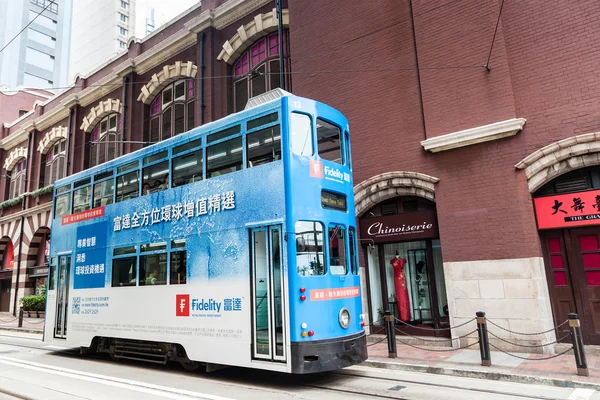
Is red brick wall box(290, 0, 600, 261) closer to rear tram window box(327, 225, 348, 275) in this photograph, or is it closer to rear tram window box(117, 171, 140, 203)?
rear tram window box(327, 225, 348, 275)

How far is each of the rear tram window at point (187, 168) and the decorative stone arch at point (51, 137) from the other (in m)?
19.8

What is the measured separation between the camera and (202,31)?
18.0 meters

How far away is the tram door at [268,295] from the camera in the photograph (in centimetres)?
675

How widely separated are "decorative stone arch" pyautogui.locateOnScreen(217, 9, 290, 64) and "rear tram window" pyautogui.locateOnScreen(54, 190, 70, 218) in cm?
871

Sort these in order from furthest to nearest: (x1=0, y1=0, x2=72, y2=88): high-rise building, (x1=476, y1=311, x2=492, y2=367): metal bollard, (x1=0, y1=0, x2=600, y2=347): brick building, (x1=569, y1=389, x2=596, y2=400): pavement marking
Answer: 1. (x1=0, y1=0, x2=72, y2=88): high-rise building
2. (x1=0, y1=0, x2=600, y2=347): brick building
3. (x1=476, y1=311, x2=492, y2=367): metal bollard
4. (x1=569, y1=389, x2=596, y2=400): pavement marking

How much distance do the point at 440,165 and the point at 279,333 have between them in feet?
20.8

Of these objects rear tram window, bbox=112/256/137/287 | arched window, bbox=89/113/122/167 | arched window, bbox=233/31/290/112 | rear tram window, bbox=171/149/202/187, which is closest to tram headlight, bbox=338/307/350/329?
rear tram window, bbox=171/149/202/187

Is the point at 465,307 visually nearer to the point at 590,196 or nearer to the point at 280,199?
the point at 590,196

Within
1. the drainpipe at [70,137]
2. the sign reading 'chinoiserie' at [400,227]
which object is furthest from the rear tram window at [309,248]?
the drainpipe at [70,137]

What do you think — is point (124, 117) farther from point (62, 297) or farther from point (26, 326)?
point (62, 297)

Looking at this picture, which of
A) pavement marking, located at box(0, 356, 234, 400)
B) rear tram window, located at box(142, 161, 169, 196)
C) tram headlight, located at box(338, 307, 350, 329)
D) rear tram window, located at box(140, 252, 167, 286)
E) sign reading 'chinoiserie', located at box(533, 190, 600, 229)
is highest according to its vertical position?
rear tram window, located at box(142, 161, 169, 196)

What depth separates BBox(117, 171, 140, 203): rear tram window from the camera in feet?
31.6

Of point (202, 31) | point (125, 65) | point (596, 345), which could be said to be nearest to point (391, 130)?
point (596, 345)

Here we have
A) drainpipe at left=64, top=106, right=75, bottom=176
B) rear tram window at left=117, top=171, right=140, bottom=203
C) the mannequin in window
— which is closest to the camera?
rear tram window at left=117, top=171, right=140, bottom=203
